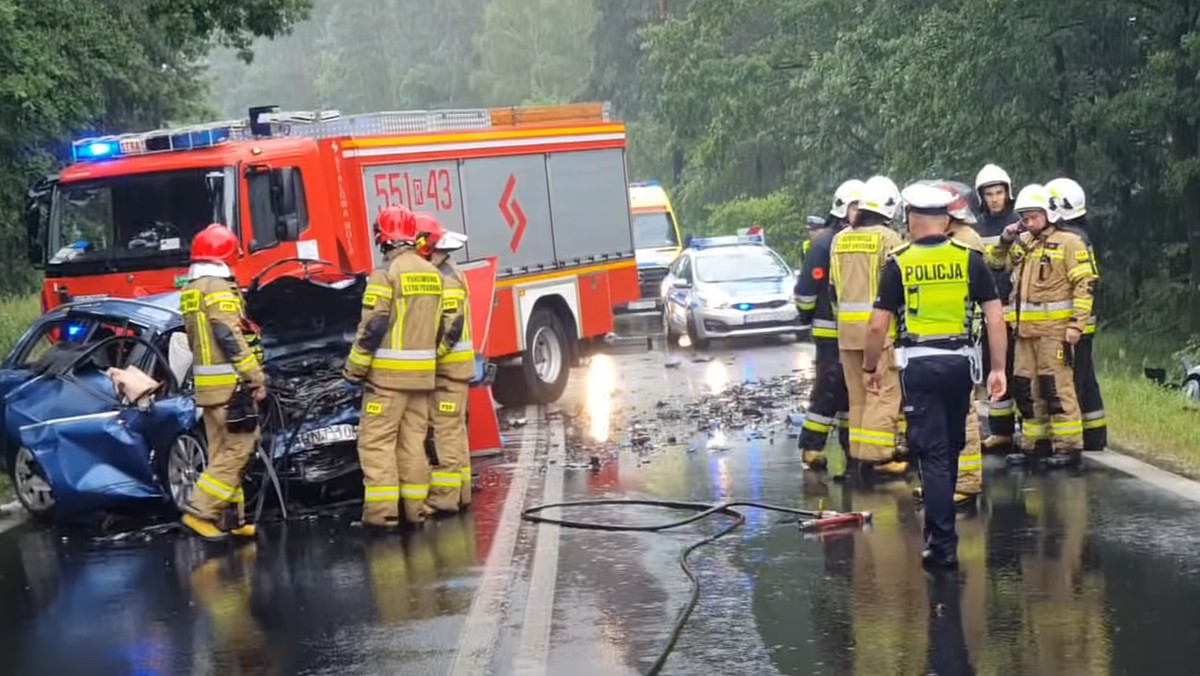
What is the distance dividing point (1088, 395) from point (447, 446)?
14.6 ft

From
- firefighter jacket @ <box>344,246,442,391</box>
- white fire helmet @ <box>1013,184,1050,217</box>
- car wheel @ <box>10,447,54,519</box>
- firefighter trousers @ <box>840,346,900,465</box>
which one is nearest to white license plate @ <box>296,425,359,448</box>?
firefighter jacket @ <box>344,246,442,391</box>

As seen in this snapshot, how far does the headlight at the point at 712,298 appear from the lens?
21438 millimetres

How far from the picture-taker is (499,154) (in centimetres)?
1594

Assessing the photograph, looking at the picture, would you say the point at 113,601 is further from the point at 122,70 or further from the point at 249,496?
the point at 122,70

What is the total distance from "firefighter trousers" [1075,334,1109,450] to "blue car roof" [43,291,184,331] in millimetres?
6145

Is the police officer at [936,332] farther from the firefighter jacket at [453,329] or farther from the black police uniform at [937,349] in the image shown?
the firefighter jacket at [453,329]

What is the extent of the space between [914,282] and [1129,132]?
514 inches

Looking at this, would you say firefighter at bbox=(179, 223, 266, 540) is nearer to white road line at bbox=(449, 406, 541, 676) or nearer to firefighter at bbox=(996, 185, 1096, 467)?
white road line at bbox=(449, 406, 541, 676)

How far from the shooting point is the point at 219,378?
9.48m

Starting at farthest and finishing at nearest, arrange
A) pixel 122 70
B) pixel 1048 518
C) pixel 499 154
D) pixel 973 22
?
pixel 122 70, pixel 973 22, pixel 499 154, pixel 1048 518

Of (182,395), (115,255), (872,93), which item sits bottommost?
(182,395)

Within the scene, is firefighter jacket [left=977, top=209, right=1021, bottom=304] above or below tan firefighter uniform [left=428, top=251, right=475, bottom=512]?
above

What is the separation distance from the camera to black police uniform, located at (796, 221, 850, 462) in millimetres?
10734

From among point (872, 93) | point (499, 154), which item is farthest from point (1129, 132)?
point (499, 154)
